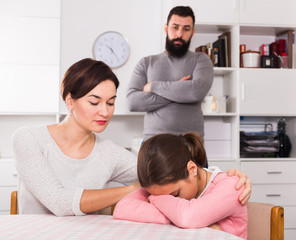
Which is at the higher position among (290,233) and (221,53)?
(221,53)

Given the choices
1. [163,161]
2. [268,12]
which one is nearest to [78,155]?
[163,161]

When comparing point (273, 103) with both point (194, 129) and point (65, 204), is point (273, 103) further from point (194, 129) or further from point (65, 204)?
point (65, 204)

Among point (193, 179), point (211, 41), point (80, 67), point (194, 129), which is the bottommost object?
point (193, 179)

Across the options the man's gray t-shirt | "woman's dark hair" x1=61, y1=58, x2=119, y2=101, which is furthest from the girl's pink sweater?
the man's gray t-shirt

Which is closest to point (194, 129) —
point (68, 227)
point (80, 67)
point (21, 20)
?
point (80, 67)

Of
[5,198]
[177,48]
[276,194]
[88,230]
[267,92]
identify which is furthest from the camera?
[267,92]

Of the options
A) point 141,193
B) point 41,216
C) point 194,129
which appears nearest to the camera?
point 41,216

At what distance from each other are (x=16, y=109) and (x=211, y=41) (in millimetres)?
1965

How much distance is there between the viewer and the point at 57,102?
11.4ft

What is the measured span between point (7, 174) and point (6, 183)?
0.08 meters

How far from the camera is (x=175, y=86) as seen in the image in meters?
2.56

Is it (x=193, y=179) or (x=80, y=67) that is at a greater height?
(x=80, y=67)

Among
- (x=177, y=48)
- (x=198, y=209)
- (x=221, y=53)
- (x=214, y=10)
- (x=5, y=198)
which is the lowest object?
(x=5, y=198)

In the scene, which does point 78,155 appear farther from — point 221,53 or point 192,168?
point 221,53
